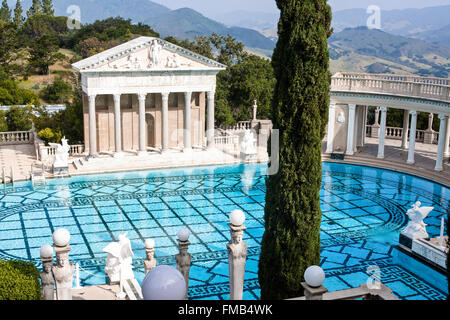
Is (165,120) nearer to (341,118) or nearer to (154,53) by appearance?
(154,53)

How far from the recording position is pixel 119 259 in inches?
545

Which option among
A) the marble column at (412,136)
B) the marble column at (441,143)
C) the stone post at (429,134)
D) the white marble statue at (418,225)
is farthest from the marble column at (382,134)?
the white marble statue at (418,225)

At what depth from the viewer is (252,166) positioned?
3147 cm

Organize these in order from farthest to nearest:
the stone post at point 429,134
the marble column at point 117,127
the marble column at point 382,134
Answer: the stone post at point 429,134 < the marble column at point 382,134 < the marble column at point 117,127

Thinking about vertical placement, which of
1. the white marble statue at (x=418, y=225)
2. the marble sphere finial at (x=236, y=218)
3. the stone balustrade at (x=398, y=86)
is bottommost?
the white marble statue at (x=418, y=225)

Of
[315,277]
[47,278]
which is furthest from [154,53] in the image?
[315,277]

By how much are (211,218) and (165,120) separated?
1097 cm

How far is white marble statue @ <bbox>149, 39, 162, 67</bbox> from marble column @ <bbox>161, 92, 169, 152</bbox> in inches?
73.5

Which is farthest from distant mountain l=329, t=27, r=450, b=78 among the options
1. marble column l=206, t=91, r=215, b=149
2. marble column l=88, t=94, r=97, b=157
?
marble column l=88, t=94, r=97, b=157

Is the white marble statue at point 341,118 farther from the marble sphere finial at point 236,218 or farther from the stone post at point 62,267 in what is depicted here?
the stone post at point 62,267

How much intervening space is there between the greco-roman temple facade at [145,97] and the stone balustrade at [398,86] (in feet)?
24.3

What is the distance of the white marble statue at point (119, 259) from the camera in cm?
1388

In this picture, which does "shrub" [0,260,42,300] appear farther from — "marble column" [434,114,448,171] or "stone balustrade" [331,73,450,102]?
"stone balustrade" [331,73,450,102]
